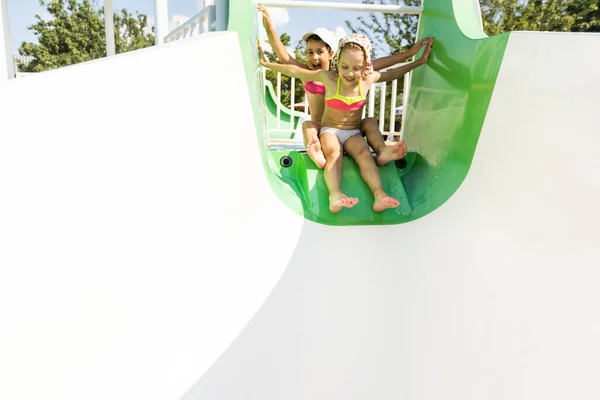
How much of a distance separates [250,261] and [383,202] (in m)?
0.52

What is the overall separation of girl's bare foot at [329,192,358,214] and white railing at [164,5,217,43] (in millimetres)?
812

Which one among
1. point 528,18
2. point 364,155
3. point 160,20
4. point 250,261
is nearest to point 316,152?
point 364,155

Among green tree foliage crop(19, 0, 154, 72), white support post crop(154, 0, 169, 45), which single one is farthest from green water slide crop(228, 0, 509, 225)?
green tree foliage crop(19, 0, 154, 72)

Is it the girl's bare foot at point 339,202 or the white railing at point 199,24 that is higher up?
the white railing at point 199,24

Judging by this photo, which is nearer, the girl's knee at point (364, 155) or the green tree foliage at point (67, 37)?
the girl's knee at point (364, 155)

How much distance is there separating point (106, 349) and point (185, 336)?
0.67 feet

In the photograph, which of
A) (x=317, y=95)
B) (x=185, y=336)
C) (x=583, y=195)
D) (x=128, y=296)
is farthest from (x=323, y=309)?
(x=317, y=95)

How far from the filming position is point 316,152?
5.46 ft

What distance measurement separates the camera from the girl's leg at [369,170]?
149 centimetres

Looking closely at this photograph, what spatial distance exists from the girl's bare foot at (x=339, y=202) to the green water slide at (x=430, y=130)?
3 cm

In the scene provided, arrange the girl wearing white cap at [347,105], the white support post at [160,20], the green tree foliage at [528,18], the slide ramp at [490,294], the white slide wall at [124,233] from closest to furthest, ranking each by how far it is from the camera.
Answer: the white slide wall at [124,233] < the slide ramp at [490,294] < the girl wearing white cap at [347,105] < the white support post at [160,20] < the green tree foliage at [528,18]

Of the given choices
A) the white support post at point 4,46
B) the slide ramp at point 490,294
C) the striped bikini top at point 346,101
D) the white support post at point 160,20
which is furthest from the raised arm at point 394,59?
the white support post at point 4,46

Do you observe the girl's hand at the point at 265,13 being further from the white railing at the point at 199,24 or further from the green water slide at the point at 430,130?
the white railing at the point at 199,24

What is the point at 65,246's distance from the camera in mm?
613
